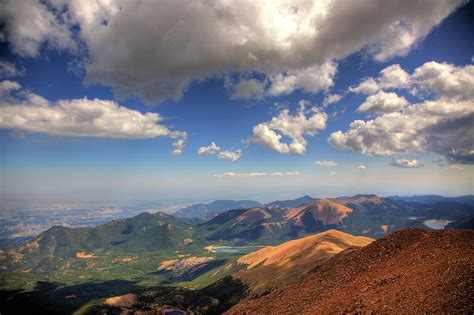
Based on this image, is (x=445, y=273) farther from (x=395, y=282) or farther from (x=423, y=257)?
(x=423, y=257)

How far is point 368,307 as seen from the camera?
51.1m

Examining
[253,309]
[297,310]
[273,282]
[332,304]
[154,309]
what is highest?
[332,304]

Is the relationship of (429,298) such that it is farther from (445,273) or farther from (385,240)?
(385,240)

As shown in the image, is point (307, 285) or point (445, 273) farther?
point (307, 285)

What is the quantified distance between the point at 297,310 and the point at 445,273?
Answer: 120ft

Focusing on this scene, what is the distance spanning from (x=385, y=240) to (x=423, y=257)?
2363 cm

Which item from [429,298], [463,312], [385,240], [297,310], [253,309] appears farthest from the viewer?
[253,309]

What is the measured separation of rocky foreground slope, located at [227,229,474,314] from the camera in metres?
44.7

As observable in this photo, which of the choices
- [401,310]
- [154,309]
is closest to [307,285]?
[401,310]

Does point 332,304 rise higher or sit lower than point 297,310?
higher

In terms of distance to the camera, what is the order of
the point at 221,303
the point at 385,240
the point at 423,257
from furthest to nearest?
the point at 221,303 < the point at 385,240 < the point at 423,257

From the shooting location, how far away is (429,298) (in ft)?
147

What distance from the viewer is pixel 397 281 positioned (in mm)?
57625

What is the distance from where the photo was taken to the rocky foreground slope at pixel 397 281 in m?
44.7
